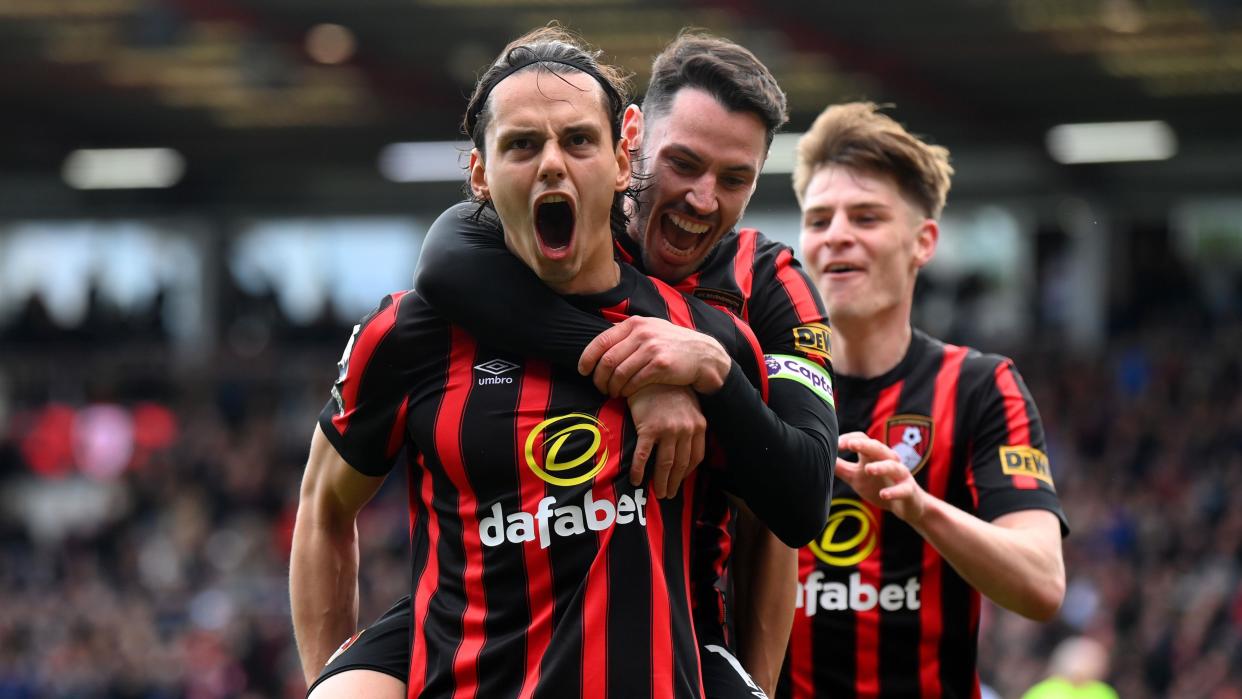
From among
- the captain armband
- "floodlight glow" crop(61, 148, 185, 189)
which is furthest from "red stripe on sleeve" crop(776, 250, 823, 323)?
"floodlight glow" crop(61, 148, 185, 189)

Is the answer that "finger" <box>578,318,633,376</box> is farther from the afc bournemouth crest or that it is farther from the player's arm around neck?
the afc bournemouth crest

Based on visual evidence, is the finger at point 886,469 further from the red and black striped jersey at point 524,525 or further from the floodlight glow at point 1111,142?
the floodlight glow at point 1111,142

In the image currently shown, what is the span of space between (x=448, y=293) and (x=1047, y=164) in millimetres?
19120

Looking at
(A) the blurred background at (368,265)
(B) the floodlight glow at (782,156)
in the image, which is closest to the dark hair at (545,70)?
(A) the blurred background at (368,265)

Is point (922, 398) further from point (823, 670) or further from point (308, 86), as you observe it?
point (308, 86)

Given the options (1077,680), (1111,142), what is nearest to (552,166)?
(1077,680)

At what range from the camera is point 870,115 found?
4293 mm

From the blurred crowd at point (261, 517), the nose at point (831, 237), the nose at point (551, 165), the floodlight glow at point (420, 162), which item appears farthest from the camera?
the floodlight glow at point (420, 162)

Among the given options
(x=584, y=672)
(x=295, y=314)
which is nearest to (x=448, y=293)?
(x=584, y=672)

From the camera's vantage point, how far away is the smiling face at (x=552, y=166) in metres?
2.82

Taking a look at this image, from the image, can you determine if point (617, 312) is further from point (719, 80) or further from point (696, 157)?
→ point (719, 80)

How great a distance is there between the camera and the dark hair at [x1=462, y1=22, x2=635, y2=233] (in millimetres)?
2936

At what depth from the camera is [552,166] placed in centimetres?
278

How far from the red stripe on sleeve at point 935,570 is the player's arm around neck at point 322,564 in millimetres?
1458
